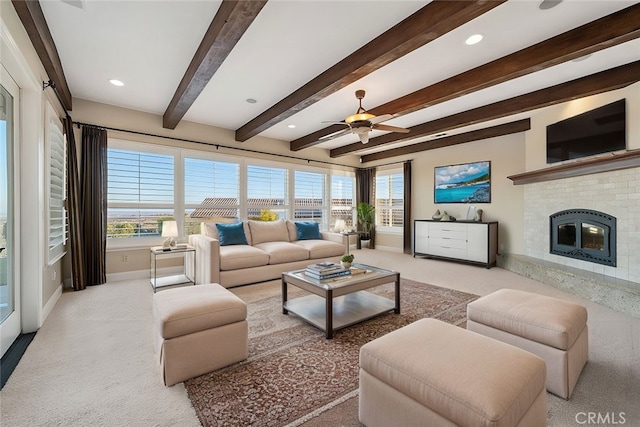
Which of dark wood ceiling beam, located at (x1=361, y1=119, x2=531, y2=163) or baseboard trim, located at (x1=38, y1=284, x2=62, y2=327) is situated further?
dark wood ceiling beam, located at (x1=361, y1=119, x2=531, y2=163)

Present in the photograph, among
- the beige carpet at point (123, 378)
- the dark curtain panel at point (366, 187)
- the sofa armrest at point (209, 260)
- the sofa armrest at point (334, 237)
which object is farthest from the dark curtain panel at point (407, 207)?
the sofa armrest at point (209, 260)

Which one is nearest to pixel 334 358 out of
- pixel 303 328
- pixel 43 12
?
pixel 303 328

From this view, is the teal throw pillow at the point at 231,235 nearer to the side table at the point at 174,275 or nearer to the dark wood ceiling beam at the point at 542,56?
the side table at the point at 174,275

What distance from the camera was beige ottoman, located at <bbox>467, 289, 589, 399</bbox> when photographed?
5.30 feet

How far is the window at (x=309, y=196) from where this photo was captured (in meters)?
6.44

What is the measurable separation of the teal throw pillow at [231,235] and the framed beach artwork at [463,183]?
4.32 meters

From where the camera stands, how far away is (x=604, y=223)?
3.57m

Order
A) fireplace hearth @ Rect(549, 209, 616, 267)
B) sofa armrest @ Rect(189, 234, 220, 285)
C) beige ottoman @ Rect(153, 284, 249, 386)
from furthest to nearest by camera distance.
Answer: sofa armrest @ Rect(189, 234, 220, 285)
fireplace hearth @ Rect(549, 209, 616, 267)
beige ottoman @ Rect(153, 284, 249, 386)

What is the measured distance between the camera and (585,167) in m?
3.64

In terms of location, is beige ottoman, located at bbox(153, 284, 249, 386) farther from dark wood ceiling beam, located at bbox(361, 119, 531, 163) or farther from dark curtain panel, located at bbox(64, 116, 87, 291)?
dark wood ceiling beam, located at bbox(361, 119, 531, 163)

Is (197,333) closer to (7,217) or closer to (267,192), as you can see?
(7,217)

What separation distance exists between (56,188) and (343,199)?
5.59 meters

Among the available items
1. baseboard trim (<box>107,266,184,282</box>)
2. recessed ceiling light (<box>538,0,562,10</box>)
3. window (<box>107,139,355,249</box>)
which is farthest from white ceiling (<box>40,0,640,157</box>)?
baseboard trim (<box>107,266,184,282</box>)
